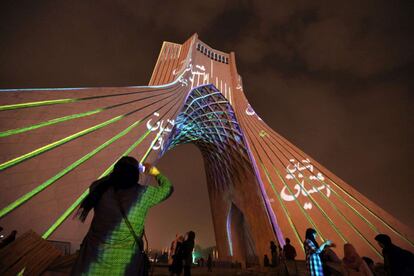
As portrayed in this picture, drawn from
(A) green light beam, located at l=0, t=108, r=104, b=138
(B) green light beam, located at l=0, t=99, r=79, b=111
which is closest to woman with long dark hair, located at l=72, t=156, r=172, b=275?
(A) green light beam, located at l=0, t=108, r=104, b=138

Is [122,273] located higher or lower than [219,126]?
lower

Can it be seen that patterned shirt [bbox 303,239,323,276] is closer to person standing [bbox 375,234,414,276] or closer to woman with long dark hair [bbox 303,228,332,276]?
woman with long dark hair [bbox 303,228,332,276]

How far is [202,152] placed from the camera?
21344 mm

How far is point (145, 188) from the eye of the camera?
1.64 meters

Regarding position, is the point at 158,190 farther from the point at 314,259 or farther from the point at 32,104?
the point at 32,104

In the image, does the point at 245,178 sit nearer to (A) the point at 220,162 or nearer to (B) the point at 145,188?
(A) the point at 220,162

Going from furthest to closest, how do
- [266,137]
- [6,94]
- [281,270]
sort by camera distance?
[266,137]
[281,270]
[6,94]

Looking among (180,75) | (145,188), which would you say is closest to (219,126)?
(180,75)

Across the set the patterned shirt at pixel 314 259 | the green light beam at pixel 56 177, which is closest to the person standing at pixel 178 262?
the patterned shirt at pixel 314 259

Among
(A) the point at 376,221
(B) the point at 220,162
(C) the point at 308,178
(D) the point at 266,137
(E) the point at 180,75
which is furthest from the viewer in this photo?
(B) the point at 220,162

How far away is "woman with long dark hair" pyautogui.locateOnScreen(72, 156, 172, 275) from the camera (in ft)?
4.71

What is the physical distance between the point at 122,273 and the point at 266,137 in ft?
44.6

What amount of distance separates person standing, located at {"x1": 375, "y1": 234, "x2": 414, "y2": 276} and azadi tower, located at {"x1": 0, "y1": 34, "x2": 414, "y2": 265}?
20.8 feet

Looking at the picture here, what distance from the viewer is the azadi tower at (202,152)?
575cm
